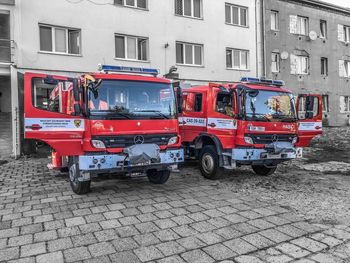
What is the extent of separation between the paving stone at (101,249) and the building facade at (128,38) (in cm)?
1097

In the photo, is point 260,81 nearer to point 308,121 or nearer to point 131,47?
point 308,121

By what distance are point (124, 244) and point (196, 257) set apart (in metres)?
1.00

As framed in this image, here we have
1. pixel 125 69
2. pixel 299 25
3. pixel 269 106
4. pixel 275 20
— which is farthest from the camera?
pixel 299 25

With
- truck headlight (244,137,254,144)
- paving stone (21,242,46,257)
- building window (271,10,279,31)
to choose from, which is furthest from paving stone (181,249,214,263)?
building window (271,10,279,31)

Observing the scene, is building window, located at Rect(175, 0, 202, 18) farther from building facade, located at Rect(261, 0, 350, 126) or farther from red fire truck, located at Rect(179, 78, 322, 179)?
red fire truck, located at Rect(179, 78, 322, 179)

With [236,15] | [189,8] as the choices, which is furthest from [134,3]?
[236,15]

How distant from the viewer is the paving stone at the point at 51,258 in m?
3.72

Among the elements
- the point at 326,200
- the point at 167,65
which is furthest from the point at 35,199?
the point at 167,65

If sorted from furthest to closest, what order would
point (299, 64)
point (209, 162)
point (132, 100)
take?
point (299, 64) < point (209, 162) < point (132, 100)

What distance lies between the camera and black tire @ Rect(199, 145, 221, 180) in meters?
8.21

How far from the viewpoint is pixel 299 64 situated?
24.0 meters

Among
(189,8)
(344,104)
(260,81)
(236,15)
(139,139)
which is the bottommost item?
(139,139)

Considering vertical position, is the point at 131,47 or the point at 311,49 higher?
the point at 311,49

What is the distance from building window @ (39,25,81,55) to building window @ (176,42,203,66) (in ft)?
18.3
